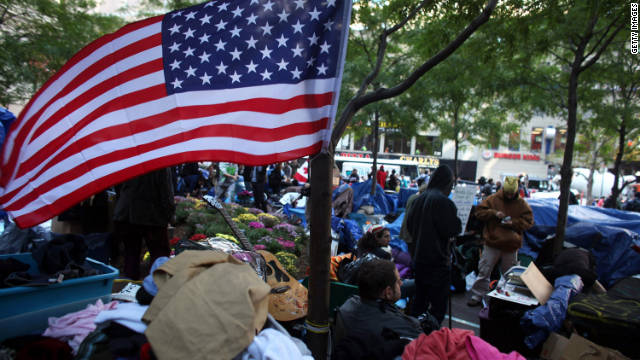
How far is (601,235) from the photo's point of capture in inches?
256

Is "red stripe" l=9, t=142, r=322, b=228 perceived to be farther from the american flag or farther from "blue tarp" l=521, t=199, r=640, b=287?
"blue tarp" l=521, t=199, r=640, b=287

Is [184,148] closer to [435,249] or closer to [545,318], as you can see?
[435,249]

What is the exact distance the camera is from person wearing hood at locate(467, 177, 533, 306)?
19.2 feet

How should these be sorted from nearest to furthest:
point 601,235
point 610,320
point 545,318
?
point 610,320
point 545,318
point 601,235

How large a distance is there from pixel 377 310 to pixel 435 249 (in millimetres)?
1792

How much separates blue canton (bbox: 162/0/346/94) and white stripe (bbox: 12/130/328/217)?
0.38m

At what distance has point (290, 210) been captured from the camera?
35.7 feet

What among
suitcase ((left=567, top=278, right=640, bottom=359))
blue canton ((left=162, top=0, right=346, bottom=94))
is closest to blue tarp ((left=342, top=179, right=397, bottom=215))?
suitcase ((left=567, top=278, right=640, bottom=359))

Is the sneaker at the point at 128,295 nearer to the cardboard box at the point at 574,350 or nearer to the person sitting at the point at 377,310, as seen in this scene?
the person sitting at the point at 377,310

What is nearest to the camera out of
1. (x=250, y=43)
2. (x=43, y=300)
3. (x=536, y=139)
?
(x=250, y=43)

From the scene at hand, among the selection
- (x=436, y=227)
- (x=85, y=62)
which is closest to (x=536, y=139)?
(x=436, y=227)

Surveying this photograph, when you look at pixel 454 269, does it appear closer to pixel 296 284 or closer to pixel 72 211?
pixel 296 284

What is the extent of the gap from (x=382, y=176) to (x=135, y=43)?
1994 cm

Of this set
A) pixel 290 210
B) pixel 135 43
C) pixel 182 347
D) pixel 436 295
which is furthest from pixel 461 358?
pixel 290 210
